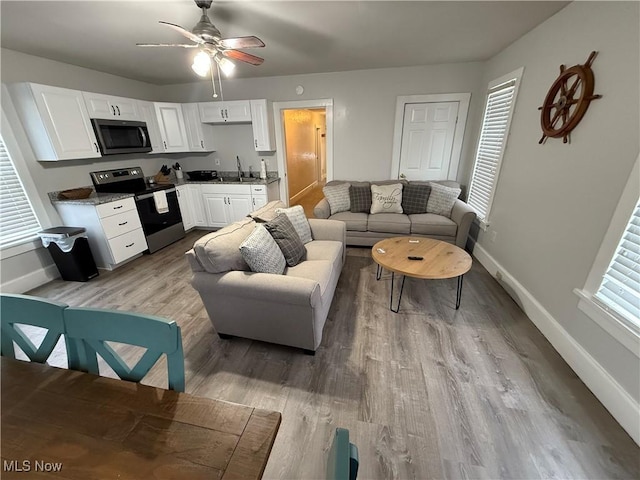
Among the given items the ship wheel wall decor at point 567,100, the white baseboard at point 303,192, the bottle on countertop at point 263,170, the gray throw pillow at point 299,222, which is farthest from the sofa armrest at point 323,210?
the ship wheel wall decor at point 567,100

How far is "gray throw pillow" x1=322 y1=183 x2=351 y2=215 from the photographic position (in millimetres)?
3758

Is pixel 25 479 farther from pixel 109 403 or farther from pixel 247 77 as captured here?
pixel 247 77

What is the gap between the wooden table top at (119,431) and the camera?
2.00 ft

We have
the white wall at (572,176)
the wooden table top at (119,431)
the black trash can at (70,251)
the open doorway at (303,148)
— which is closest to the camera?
the wooden table top at (119,431)

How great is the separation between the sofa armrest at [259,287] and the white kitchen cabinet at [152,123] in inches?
130

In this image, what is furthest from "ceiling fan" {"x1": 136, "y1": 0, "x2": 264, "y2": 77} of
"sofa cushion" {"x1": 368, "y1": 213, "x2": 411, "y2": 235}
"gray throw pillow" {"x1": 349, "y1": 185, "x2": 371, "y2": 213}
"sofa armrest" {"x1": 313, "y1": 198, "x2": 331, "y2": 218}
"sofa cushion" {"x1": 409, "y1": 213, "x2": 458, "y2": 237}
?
"sofa cushion" {"x1": 409, "y1": 213, "x2": 458, "y2": 237}

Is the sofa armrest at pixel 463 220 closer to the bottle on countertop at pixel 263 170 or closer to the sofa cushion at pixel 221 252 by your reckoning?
the sofa cushion at pixel 221 252

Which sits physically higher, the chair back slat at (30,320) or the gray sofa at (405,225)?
the chair back slat at (30,320)

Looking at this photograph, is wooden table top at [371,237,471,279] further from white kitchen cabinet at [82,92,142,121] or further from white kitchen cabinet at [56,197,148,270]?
white kitchen cabinet at [82,92,142,121]

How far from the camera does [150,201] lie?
3.59 metres

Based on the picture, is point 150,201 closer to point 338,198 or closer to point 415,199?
point 338,198

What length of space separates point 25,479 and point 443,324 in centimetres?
239

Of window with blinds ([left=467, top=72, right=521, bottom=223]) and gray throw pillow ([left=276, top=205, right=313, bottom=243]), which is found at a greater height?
window with blinds ([left=467, top=72, right=521, bottom=223])

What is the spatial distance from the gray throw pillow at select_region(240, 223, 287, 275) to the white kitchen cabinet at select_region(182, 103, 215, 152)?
3.30 meters
